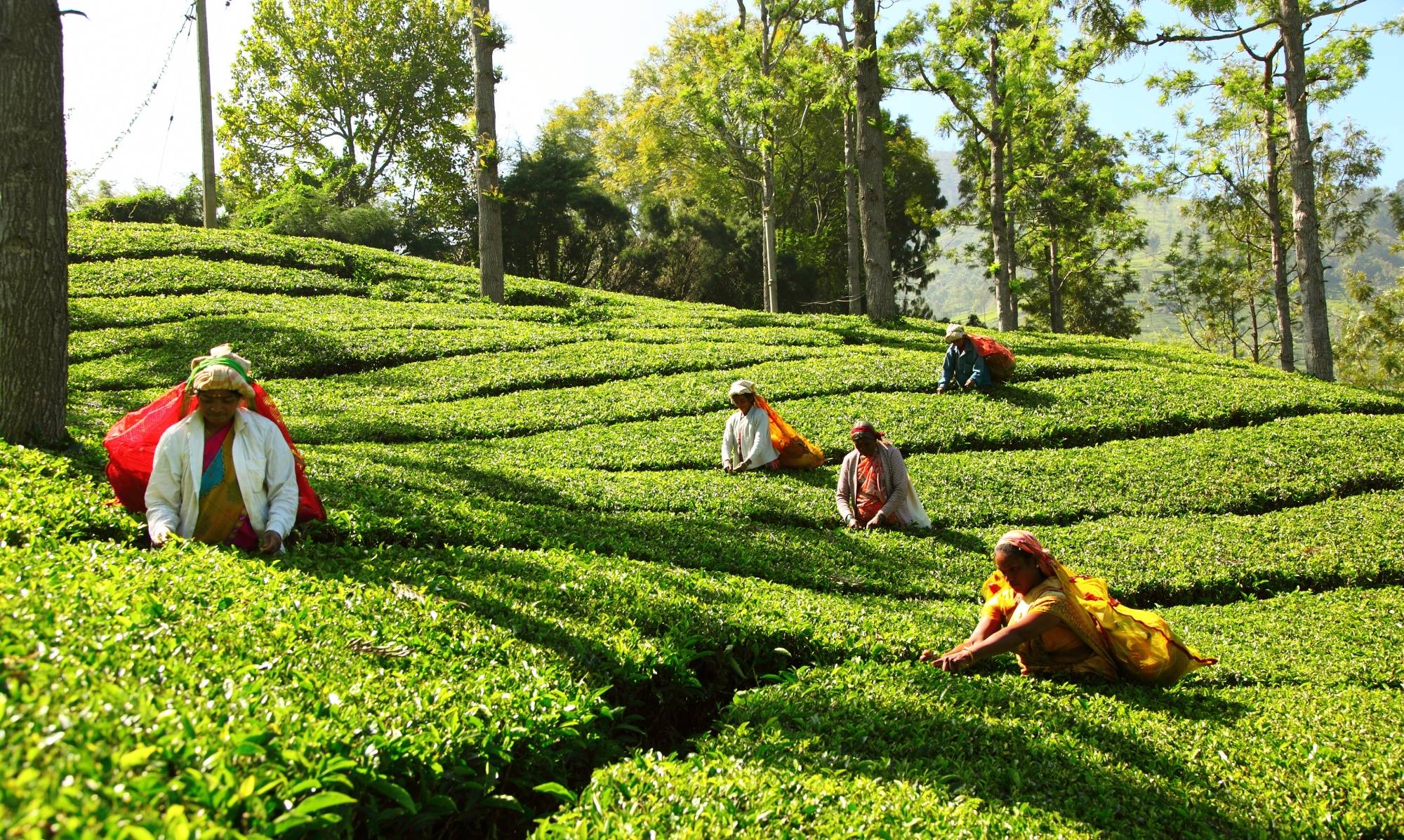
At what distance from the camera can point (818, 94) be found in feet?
127

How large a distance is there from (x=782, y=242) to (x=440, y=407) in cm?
2421

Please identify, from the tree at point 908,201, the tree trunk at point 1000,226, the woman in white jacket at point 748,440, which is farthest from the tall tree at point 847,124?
the woman in white jacket at point 748,440

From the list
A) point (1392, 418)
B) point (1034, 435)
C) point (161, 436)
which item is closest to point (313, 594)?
point (161, 436)

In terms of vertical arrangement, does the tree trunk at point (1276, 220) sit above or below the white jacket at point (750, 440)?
above

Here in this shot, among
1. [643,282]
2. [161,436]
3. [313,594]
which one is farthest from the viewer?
[643,282]

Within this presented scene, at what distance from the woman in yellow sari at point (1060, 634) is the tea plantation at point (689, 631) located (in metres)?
0.20

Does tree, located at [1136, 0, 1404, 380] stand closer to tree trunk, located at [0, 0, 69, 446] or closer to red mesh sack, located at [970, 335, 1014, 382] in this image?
red mesh sack, located at [970, 335, 1014, 382]

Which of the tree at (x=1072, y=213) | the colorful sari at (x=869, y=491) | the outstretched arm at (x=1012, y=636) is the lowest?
the outstretched arm at (x=1012, y=636)

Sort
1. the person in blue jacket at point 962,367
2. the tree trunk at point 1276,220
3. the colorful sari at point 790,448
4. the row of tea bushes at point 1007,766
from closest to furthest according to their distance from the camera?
the row of tea bushes at point 1007,766, the colorful sari at point 790,448, the person in blue jacket at point 962,367, the tree trunk at point 1276,220

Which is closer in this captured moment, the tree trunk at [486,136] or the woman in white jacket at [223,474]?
the woman in white jacket at [223,474]

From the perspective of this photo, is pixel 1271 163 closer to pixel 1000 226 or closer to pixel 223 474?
pixel 1000 226

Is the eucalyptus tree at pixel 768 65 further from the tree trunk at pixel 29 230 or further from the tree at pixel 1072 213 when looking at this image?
the tree trunk at pixel 29 230

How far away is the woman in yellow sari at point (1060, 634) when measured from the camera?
5.54 meters

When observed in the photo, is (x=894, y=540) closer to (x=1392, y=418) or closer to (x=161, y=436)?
(x=161, y=436)
